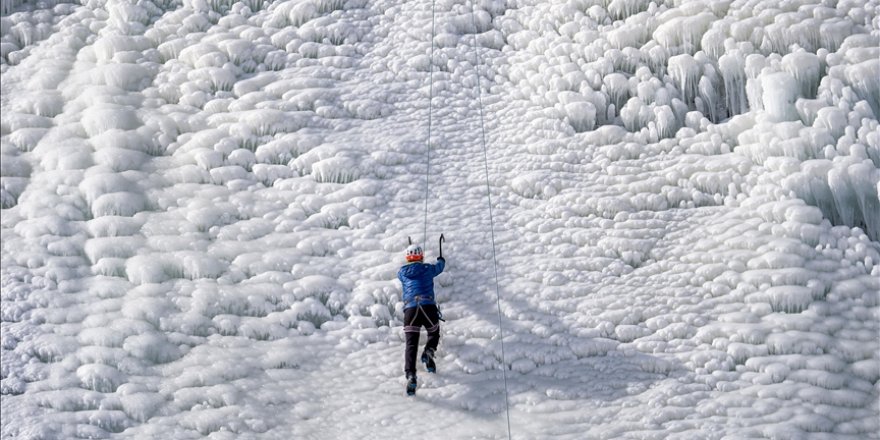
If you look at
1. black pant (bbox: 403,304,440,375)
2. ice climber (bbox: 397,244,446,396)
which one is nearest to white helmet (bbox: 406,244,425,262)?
ice climber (bbox: 397,244,446,396)

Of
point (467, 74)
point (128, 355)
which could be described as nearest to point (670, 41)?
point (467, 74)

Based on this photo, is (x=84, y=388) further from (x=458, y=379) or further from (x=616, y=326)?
(x=616, y=326)

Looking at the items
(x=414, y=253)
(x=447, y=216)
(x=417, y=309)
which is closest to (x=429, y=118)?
(x=447, y=216)

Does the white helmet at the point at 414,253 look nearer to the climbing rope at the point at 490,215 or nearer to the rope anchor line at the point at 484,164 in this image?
the rope anchor line at the point at 484,164

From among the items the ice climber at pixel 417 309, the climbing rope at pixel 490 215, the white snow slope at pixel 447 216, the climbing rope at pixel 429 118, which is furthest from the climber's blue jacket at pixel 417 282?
the climbing rope at pixel 429 118

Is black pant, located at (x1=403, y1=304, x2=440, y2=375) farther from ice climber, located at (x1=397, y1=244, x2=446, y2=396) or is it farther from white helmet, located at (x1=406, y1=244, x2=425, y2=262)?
white helmet, located at (x1=406, y1=244, x2=425, y2=262)

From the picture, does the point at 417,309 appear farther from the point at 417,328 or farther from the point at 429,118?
the point at 429,118

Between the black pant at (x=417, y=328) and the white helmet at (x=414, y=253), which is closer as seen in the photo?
the black pant at (x=417, y=328)
